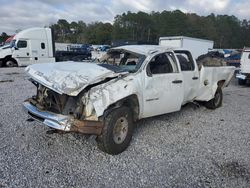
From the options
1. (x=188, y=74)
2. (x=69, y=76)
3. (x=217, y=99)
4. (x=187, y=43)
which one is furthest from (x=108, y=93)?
(x=187, y=43)

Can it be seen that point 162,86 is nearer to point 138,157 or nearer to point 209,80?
point 138,157

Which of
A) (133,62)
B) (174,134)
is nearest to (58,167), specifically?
(174,134)

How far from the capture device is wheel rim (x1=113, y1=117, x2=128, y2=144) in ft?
13.9

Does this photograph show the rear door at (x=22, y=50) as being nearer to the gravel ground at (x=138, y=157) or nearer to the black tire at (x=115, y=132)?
the gravel ground at (x=138, y=157)

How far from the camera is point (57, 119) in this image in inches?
155

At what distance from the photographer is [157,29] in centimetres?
8331

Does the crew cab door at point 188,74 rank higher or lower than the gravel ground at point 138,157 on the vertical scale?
higher

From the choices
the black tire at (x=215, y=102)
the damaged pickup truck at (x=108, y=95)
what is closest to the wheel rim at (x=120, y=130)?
the damaged pickup truck at (x=108, y=95)

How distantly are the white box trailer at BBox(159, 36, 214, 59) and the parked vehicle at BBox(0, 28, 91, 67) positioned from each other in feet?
31.9

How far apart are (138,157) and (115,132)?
56cm

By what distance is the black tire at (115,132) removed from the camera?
405cm

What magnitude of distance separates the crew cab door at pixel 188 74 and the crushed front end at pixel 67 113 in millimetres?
2778

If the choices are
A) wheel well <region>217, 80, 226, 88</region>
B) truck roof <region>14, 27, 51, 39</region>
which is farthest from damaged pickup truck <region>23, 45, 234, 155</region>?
truck roof <region>14, 27, 51, 39</region>

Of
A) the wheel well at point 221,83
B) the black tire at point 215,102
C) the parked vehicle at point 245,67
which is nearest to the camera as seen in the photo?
the black tire at point 215,102
